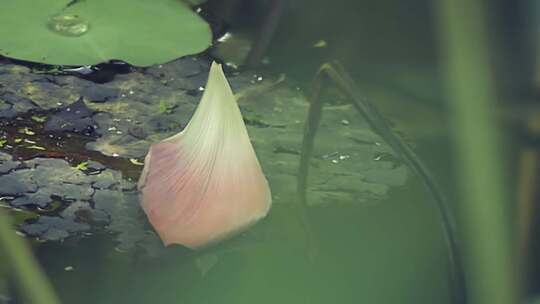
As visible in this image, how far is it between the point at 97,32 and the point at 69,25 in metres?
0.04

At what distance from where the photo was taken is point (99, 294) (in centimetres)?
87

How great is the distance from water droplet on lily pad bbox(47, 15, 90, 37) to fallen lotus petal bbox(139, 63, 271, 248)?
328mm

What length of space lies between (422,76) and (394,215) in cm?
29

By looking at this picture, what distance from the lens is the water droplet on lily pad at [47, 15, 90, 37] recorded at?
1.11 meters

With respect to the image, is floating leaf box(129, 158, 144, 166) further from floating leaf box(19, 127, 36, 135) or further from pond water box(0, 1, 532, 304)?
floating leaf box(19, 127, 36, 135)

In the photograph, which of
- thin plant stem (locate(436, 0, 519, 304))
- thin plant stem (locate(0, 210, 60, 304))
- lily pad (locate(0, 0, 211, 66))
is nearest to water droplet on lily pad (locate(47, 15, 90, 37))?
lily pad (locate(0, 0, 211, 66))

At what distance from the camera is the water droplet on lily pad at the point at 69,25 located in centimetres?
111

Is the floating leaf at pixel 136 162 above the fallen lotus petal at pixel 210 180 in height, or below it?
below

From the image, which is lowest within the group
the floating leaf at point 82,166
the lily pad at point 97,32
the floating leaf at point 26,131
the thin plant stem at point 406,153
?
the floating leaf at point 82,166

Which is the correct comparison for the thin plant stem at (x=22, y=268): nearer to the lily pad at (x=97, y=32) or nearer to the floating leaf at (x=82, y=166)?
the floating leaf at (x=82, y=166)

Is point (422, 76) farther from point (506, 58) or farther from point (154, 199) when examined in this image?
point (154, 199)

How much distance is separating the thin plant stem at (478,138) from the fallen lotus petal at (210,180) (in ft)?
1.08

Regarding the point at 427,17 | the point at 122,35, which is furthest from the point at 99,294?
the point at 427,17

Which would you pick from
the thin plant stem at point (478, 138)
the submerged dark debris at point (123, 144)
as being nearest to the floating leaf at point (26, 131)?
the submerged dark debris at point (123, 144)
